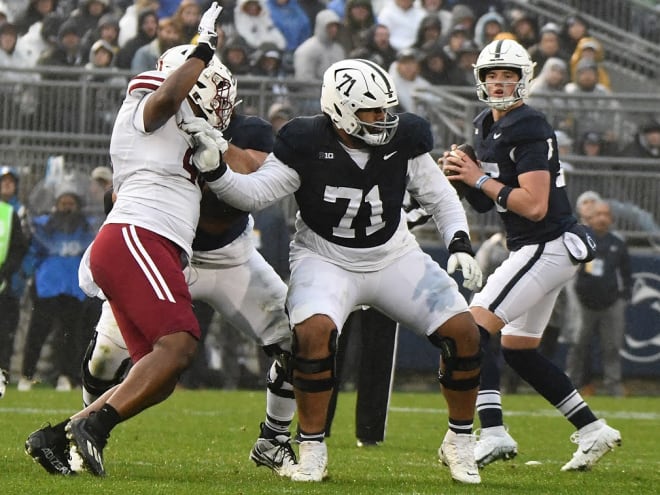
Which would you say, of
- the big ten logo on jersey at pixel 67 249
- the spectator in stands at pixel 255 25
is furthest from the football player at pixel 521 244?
the spectator in stands at pixel 255 25

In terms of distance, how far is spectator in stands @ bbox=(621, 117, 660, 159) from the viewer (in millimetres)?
14156

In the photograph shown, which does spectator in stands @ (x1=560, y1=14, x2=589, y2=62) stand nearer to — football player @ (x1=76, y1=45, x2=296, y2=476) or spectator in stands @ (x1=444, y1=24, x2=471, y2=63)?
spectator in stands @ (x1=444, y1=24, x2=471, y2=63)

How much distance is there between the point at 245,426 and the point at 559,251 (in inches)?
119

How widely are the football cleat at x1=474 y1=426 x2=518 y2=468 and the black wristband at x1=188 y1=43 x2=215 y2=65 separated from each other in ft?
8.45

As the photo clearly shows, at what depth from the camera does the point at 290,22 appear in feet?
52.7

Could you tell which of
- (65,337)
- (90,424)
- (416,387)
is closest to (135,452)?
(90,424)

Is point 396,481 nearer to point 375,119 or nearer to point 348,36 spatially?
point 375,119

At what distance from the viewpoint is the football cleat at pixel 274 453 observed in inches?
259

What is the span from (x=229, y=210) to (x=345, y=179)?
0.62 meters

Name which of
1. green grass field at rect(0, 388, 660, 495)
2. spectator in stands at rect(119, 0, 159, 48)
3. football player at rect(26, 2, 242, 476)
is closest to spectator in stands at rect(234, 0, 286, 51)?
spectator in stands at rect(119, 0, 159, 48)

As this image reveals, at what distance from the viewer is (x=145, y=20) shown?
49.6 feet

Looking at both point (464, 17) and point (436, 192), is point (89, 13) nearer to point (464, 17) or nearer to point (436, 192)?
point (464, 17)

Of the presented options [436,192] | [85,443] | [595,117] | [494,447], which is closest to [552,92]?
[595,117]

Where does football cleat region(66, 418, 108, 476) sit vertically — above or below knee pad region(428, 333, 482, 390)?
below
